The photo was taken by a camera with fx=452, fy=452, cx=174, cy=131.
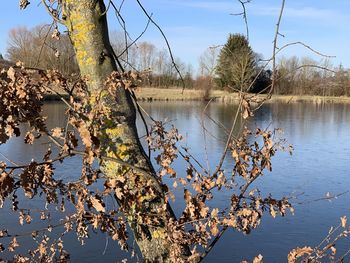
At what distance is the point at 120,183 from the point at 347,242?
7.58 metres

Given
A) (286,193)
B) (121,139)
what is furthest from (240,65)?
(286,193)

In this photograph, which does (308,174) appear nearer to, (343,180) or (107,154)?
(343,180)

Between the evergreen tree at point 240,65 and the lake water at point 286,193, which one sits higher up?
the evergreen tree at point 240,65

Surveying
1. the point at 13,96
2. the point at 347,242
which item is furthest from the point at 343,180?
the point at 13,96

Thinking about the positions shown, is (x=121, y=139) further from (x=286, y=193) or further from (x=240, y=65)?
(x=286, y=193)

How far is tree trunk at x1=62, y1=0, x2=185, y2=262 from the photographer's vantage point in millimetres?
1683

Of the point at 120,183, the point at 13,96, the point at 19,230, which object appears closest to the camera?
the point at 13,96

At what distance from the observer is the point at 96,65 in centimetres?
177

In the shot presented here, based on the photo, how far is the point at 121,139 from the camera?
172 centimetres

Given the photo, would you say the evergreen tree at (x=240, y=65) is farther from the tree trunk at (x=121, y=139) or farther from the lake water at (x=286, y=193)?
the lake water at (x=286, y=193)

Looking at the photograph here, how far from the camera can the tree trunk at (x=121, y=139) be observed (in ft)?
5.52

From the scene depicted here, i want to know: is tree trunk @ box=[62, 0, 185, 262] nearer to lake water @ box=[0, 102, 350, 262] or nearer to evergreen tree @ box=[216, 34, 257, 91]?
evergreen tree @ box=[216, 34, 257, 91]

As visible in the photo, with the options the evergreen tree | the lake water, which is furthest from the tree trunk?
the lake water

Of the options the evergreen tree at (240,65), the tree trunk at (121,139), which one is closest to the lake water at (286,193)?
the evergreen tree at (240,65)
